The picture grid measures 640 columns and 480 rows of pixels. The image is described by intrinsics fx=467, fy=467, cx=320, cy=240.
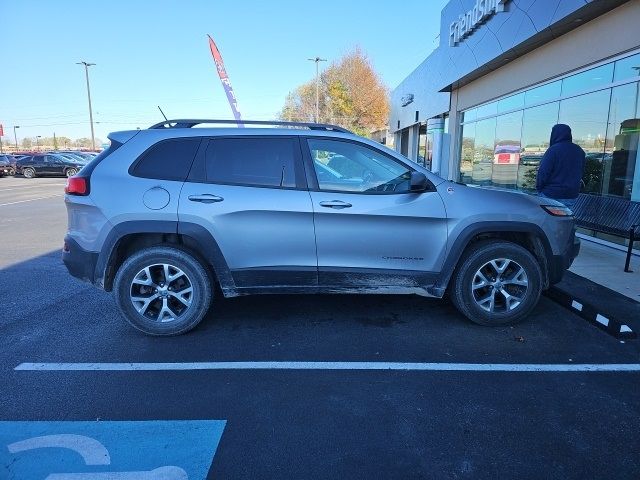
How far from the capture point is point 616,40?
786 cm

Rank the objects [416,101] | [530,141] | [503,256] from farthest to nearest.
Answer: [416,101]
[530,141]
[503,256]

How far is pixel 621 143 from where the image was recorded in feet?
26.7

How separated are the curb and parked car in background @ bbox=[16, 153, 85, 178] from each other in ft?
106

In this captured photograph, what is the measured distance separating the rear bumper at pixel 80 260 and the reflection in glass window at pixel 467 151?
14281 millimetres

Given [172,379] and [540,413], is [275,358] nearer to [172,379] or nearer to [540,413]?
[172,379]

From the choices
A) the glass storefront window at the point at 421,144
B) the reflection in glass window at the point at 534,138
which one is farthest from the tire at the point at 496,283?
the glass storefront window at the point at 421,144

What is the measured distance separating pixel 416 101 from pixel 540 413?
78.8 feet

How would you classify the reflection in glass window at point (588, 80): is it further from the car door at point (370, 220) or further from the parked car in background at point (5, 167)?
the parked car in background at point (5, 167)

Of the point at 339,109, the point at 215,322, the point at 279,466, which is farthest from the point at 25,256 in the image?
the point at 339,109

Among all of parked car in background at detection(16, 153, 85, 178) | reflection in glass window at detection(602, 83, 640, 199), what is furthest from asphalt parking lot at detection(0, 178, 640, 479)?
parked car in background at detection(16, 153, 85, 178)

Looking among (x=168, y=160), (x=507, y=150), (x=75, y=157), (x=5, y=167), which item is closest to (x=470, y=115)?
(x=507, y=150)

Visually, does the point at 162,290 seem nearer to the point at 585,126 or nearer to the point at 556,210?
the point at 556,210

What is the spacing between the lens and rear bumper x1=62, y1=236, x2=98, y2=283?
4.11m

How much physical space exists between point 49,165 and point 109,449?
3373 cm
